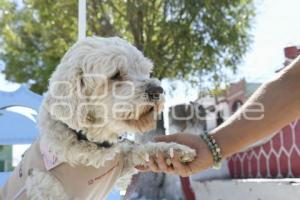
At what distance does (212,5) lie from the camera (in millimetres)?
9219

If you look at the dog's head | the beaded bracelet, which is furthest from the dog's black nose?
the beaded bracelet

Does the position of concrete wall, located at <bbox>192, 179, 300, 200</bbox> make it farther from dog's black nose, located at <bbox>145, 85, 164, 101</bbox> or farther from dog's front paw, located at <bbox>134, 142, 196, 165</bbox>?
dog's black nose, located at <bbox>145, 85, 164, 101</bbox>

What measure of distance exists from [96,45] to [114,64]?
0.15 m

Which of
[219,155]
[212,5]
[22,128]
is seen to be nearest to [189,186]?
[22,128]

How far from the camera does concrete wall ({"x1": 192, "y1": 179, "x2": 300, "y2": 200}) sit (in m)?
4.09

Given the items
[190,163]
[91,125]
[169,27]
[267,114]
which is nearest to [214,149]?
[190,163]

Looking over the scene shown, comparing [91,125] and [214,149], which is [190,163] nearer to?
A: [214,149]

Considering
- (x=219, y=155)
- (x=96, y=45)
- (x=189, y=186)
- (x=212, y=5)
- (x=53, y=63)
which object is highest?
(x=212, y=5)

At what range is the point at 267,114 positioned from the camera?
5.82ft

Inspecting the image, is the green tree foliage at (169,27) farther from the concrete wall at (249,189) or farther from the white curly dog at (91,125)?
the white curly dog at (91,125)

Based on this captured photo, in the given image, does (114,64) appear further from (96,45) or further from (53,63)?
(53,63)

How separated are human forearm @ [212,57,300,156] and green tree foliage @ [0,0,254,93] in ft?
22.1

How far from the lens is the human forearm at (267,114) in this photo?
1.76 m

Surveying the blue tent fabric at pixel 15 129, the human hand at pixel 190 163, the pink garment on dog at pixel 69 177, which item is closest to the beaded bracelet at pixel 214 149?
the human hand at pixel 190 163
